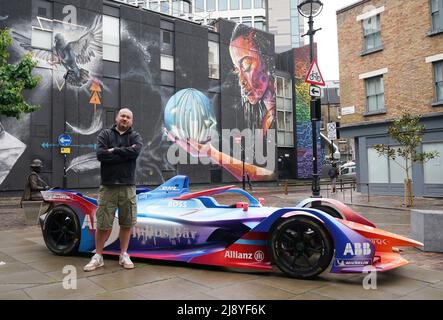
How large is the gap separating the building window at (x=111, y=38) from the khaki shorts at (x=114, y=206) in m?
22.9

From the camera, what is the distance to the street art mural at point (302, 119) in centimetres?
4016

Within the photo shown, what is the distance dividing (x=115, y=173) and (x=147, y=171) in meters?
22.7

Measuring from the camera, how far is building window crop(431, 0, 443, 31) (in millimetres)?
17625

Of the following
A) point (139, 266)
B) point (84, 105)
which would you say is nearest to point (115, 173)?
point (139, 266)

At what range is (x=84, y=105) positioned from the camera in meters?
24.5

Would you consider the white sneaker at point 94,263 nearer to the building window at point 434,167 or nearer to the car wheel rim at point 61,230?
the car wheel rim at point 61,230

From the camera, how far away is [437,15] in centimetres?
1777

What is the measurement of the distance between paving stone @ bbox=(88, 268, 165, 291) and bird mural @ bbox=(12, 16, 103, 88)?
825 inches

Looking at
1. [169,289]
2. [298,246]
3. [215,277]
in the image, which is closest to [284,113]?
[298,246]

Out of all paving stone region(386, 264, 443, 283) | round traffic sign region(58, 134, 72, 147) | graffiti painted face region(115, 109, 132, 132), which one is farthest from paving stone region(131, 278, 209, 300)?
round traffic sign region(58, 134, 72, 147)

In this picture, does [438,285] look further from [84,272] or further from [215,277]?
[84,272]

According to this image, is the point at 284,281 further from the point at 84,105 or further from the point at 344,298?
the point at 84,105

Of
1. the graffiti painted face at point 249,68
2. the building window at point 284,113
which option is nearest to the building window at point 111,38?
the graffiti painted face at point 249,68
